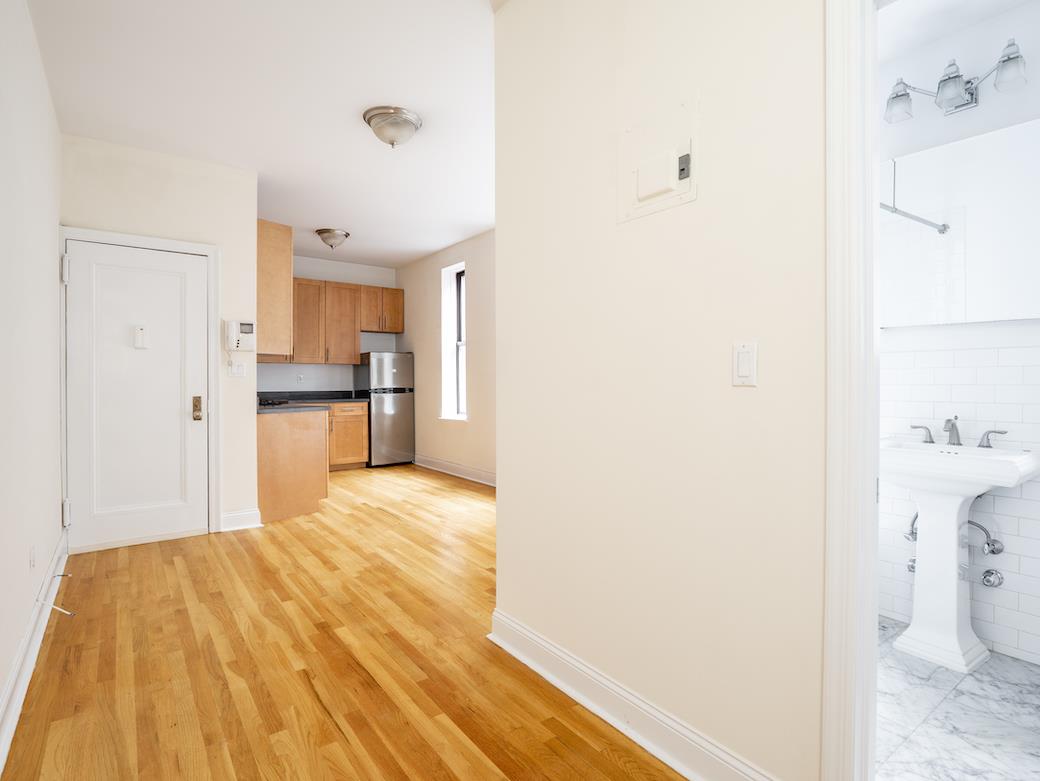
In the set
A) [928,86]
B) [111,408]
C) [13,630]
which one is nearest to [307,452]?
[111,408]

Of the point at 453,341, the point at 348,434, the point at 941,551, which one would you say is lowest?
the point at 941,551

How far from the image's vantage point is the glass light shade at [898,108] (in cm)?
245

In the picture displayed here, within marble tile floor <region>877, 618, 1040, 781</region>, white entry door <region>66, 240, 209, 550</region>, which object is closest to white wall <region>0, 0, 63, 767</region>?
white entry door <region>66, 240, 209, 550</region>

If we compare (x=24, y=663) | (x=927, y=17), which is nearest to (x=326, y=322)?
(x=24, y=663)

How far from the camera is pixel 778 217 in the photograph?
134cm

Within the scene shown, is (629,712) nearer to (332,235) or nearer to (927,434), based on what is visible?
(927,434)

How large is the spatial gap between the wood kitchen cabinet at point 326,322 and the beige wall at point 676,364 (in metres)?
5.07

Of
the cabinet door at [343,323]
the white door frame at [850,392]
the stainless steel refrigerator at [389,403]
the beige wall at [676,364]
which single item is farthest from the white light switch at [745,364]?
the cabinet door at [343,323]

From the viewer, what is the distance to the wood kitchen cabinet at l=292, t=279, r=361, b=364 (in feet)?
21.7

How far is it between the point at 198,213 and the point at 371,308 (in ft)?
11.2

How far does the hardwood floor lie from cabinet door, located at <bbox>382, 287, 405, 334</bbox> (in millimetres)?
4427

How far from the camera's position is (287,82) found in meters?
2.92

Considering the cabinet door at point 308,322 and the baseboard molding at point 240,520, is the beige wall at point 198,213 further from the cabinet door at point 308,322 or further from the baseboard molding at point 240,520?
the cabinet door at point 308,322

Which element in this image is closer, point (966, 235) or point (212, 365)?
point (966, 235)
